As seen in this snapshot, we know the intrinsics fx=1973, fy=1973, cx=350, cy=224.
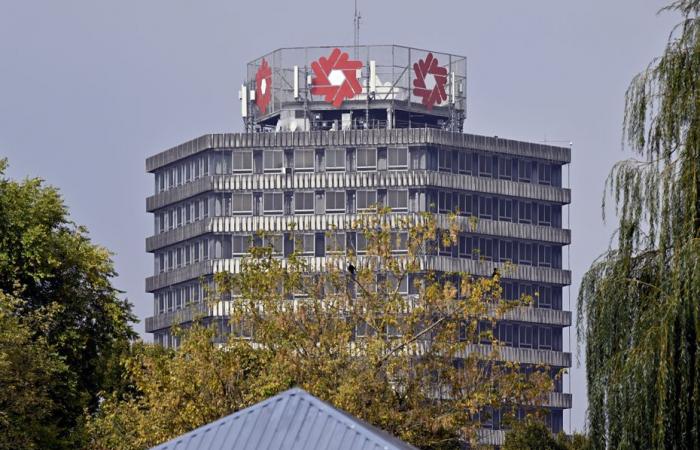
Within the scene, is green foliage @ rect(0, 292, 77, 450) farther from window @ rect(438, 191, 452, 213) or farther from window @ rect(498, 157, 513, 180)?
window @ rect(498, 157, 513, 180)

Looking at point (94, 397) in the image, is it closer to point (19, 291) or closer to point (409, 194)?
point (19, 291)

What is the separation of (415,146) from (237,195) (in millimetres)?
18113

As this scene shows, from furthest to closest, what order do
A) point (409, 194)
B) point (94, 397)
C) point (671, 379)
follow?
point (409, 194) → point (94, 397) → point (671, 379)

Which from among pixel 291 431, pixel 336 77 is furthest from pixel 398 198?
pixel 291 431

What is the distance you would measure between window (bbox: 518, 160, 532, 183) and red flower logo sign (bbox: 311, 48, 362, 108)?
19.3 m

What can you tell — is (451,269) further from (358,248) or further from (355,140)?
(355,140)

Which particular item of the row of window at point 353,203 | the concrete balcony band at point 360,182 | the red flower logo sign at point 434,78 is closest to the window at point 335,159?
the concrete balcony band at point 360,182

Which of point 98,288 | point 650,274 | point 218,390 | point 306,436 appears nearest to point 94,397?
point 98,288

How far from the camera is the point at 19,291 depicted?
7638 centimetres

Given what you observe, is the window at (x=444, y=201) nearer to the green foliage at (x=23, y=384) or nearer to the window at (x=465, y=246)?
the window at (x=465, y=246)

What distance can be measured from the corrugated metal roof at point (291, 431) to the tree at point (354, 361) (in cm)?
2869

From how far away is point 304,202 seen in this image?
191000 millimetres

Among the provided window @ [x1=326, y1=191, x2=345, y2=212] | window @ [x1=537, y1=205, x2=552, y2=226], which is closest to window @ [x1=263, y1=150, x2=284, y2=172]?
window @ [x1=326, y1=191, x2=345, y2=212]

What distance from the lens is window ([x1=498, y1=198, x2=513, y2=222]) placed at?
19525 cm
